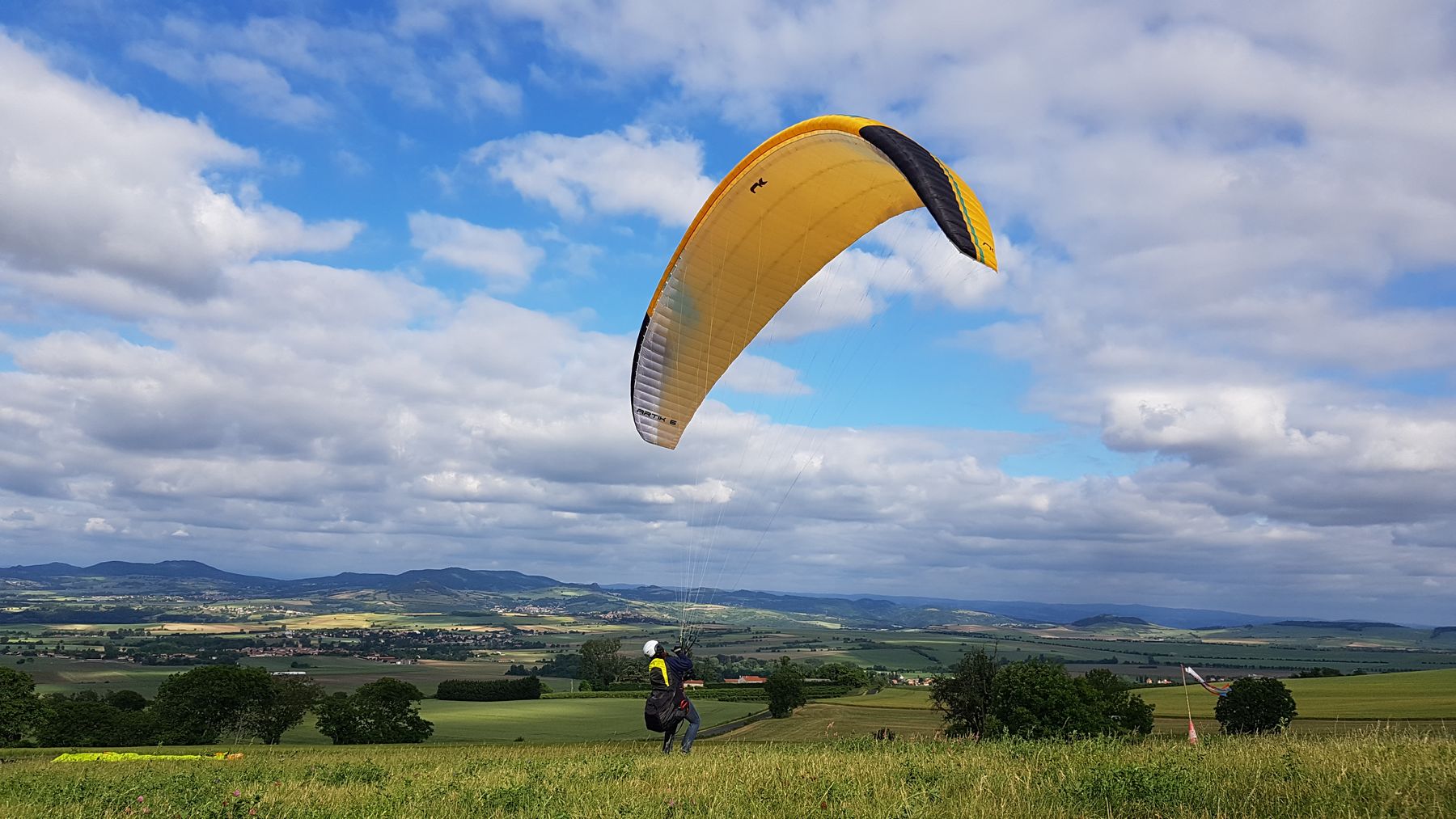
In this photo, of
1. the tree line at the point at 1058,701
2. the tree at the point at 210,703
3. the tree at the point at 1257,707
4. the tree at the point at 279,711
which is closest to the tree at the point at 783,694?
the tree line at the point at 1058,701

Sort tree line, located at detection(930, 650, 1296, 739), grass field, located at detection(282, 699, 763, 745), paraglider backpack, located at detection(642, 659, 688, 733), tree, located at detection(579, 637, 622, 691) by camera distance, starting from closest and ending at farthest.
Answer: paraglider backpack, located at detection(642, 659, 688, 733)
tree line, located at detection(930, 650, 1296, 739)
grass field, located at detection(282, 699, 763, 745)
tree, located at detection(579, 637, 622, 691)

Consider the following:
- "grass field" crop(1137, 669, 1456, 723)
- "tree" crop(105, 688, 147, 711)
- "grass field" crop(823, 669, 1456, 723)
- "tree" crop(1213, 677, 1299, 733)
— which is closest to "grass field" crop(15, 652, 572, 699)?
"tree" crop(105, 688, 147, 711)

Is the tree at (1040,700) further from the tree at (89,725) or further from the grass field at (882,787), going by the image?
the tree at (89,725)

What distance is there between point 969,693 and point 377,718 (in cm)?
3692

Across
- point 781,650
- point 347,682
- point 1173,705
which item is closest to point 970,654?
point 1173,705

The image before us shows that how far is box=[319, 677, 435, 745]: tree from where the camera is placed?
184ft

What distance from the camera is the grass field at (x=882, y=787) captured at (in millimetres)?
5961

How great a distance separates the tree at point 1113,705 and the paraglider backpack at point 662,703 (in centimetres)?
3070

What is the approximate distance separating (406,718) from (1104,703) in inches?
1649

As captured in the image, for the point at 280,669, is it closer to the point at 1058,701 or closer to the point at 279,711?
the point at 279,711

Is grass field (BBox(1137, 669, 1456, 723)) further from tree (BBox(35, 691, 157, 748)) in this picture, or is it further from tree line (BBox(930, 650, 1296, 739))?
tree (BBox(35, 691, 157, 748))

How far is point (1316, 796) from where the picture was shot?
229 inches

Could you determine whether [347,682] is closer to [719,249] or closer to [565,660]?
[565,660]

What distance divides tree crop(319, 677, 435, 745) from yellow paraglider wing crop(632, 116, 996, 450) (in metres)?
45.4
